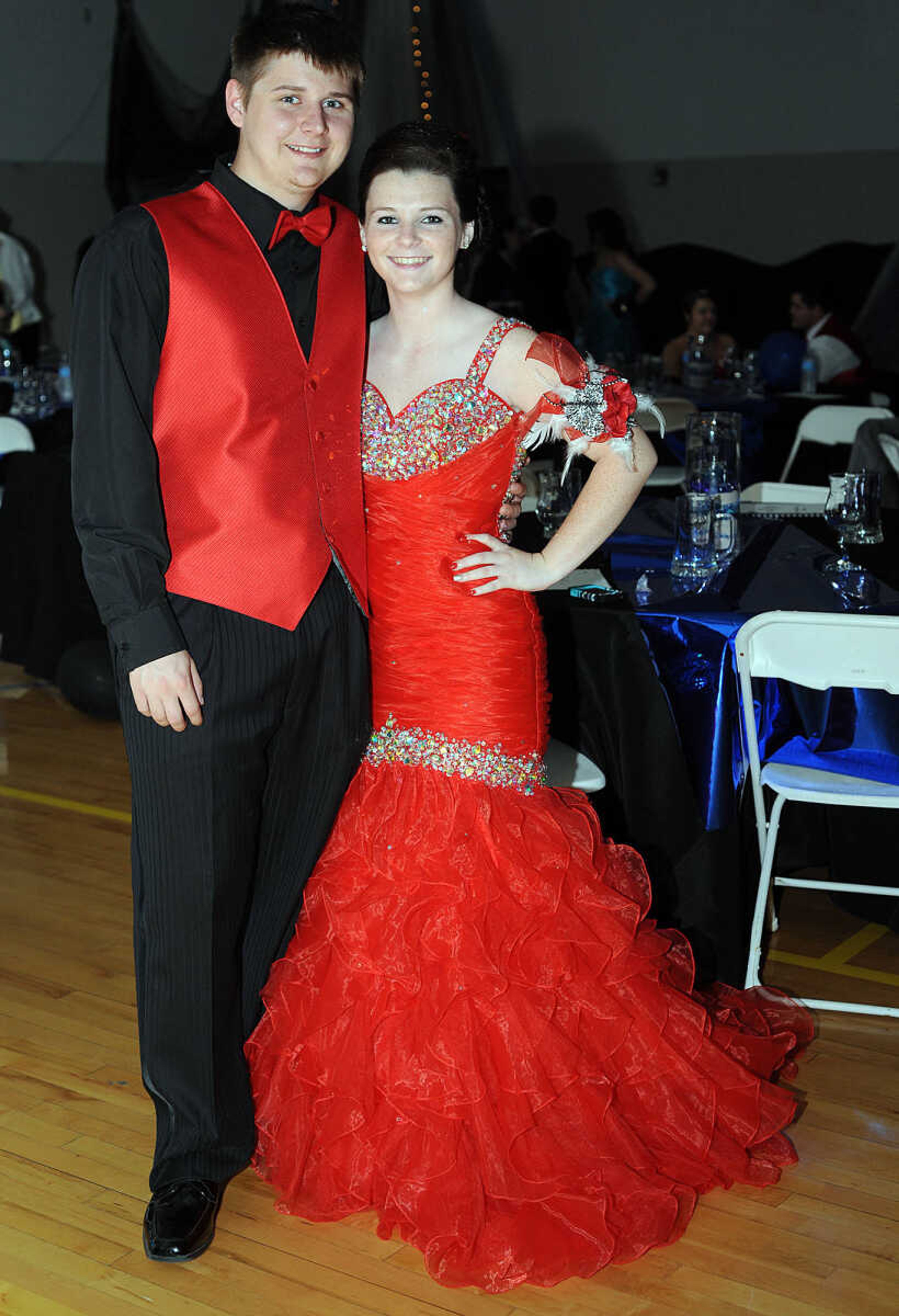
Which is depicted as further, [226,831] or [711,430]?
[711,430]

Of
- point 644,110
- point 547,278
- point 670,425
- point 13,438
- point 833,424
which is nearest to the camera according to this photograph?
point 13,438

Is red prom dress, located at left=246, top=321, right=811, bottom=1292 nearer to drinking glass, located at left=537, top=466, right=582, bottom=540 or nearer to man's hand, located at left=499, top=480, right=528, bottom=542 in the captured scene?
man's hand, located at left=499, top=480, right=528, bottom=542

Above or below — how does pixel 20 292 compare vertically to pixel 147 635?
below

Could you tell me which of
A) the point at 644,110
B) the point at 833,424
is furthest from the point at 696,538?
the point at 644,110

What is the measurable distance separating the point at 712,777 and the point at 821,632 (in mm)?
367

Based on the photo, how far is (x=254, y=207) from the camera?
200 centimetres

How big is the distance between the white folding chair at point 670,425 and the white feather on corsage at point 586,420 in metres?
3.13

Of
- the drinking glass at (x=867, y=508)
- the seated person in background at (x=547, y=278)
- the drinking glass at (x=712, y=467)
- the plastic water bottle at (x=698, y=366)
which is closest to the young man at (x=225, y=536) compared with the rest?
the drinking glass at (x=712, y=467)

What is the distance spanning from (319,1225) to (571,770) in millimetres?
967

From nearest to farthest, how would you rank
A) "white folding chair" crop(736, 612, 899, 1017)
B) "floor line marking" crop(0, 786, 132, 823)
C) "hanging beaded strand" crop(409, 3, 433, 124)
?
1. "white folding chair" crop(736, 612, 899, 1017)
2. "floor line marking" crop(0, 786, 132, 823)
3. "hanging beaded strand" crop(409, 3, 433, 124)

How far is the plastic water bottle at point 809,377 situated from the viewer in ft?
22.6

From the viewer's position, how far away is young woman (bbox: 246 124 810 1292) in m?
2.06

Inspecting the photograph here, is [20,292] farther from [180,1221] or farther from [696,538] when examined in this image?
[180,1221]

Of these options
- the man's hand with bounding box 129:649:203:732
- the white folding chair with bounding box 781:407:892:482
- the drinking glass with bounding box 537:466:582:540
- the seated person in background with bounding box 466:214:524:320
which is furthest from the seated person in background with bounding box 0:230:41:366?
the man's hand with bounding box 129:649:203:732
